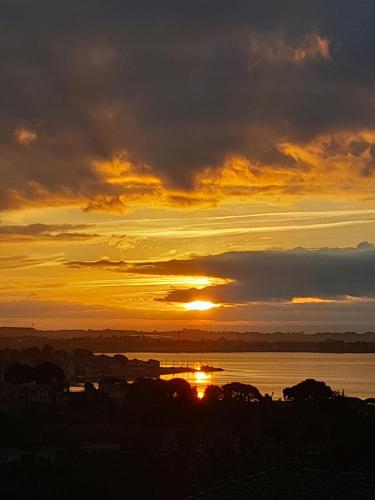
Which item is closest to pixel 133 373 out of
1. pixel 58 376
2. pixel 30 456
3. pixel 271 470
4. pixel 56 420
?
pixel 58 376

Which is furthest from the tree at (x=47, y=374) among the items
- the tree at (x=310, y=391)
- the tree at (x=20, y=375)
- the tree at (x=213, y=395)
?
the tree at (x=310, y=391)

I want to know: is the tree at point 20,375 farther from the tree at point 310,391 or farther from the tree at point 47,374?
the tree at point 310,391

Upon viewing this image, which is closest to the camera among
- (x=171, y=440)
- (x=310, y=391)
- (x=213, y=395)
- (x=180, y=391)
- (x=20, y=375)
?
(x=171, y=440)

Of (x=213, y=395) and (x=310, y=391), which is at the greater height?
(x=310, y=391)

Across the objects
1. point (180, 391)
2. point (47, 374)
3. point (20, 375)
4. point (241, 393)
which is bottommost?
point (241, 393)

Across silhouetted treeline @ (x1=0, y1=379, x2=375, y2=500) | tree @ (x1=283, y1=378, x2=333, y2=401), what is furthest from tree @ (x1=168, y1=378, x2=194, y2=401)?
tree @ (x1=283, y1=378, x2=333, y2=401)

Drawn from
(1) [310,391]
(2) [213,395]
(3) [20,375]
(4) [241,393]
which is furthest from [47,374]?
(1) [310,391]

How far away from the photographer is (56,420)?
136 feet

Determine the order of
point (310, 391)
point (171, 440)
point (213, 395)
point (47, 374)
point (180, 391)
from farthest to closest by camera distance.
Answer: point (47, 374) < point (310, 391) < point (213, 395) < point (180, 391) < point (171, 440)

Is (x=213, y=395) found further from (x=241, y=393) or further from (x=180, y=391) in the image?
(x=180, y=391)

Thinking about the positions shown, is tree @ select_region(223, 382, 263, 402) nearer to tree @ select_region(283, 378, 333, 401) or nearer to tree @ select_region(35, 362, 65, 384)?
tree @ select_region(283, 378, 333, 401)

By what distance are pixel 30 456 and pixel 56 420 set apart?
1685 centimetres

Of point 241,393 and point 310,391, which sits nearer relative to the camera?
point 310,391

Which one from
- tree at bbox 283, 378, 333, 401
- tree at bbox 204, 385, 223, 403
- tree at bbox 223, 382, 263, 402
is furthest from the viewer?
tree at bbox 223, 382, 263, 402
